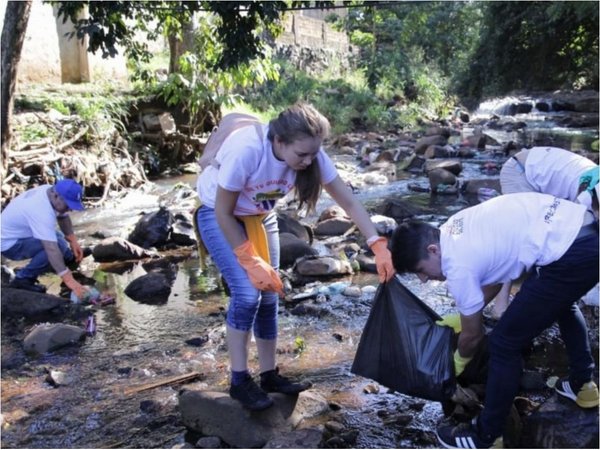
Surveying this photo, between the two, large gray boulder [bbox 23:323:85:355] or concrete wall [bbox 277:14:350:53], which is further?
concrete wall [bbox 277:14:350:53]

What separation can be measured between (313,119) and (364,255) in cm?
334

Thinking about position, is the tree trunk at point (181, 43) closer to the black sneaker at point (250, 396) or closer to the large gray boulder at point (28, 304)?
the large gray boulder at point (28, 304)

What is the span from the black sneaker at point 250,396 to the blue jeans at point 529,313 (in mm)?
929

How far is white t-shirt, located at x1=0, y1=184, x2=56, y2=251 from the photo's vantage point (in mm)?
4719

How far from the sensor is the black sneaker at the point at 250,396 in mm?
2709

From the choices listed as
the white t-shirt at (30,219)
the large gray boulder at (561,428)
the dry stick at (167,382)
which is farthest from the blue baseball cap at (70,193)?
the large gray boulder at (561,428)

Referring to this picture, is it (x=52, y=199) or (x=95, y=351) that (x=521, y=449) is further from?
(x=52, y=199)

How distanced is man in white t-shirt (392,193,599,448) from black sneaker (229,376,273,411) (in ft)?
2.76

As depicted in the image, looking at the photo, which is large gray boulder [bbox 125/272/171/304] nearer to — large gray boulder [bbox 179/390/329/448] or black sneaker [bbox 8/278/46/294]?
black sneaker [bbox 8/278/46/294]

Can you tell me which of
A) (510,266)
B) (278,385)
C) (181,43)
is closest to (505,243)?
(510,266)

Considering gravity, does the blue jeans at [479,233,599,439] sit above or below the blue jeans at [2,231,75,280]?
above

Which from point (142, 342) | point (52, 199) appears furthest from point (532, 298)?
point (52, 199)

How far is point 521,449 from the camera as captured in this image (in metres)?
2.60

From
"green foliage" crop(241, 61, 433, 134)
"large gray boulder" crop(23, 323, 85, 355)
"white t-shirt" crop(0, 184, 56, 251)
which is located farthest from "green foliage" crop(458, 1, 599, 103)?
"large gray boulder" crop(23, 323, 85, 355)
